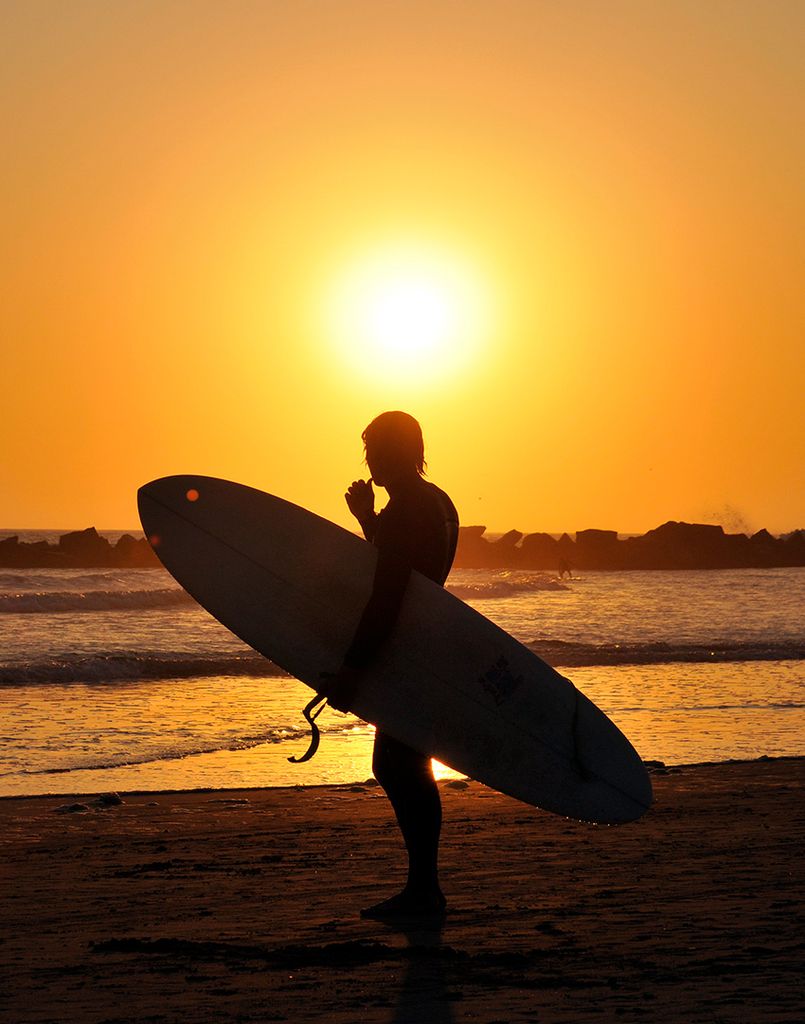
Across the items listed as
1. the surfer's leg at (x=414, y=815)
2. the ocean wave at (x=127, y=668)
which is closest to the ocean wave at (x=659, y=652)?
the ocean wave at (x=127, y=668)

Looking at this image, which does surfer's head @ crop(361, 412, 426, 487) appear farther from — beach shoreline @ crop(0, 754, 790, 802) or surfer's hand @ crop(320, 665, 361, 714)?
beach shoreline @ crop(0, 754, 790, 802)

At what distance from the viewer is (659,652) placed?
1805 centimetres

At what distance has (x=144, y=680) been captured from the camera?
14297 mm

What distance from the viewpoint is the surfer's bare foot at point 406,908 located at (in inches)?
152

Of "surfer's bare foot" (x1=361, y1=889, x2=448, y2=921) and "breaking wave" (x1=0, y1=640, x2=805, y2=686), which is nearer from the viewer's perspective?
"surfer's bare foot" (x1=361, y1=889, x2=448, y2=921)

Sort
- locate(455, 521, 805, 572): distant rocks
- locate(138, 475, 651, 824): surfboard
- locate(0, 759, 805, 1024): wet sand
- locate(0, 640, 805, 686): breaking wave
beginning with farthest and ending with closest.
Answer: locate(455, 521, 805, 572): distant rocks, locate(0, 640, 805, 686): breaking wave, locate(138, 475, 651, 824): surfboard, locate(0, 759, 805, 1024): wet sand

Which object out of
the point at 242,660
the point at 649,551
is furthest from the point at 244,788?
the point at 649,551

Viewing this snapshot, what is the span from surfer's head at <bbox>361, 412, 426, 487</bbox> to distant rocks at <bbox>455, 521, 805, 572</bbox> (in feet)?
199

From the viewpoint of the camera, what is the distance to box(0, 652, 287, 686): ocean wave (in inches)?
558

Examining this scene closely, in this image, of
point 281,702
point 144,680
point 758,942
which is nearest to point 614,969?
point 758,942

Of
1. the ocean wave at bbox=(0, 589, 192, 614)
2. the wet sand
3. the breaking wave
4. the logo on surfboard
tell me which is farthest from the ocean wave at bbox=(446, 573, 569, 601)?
the logo on surfboard

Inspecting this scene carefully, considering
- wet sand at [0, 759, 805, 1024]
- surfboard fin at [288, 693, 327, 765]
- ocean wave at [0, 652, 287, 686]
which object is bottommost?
ocean wave at [0, 652, 287, 686]

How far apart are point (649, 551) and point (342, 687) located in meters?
62.8

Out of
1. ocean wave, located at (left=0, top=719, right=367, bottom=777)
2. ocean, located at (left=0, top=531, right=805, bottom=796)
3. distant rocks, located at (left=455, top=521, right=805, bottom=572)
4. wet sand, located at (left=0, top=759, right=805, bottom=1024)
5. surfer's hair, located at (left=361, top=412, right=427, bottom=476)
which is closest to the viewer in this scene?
wet sand, located at (left=0, top=759, right=805, bottom=1024)
